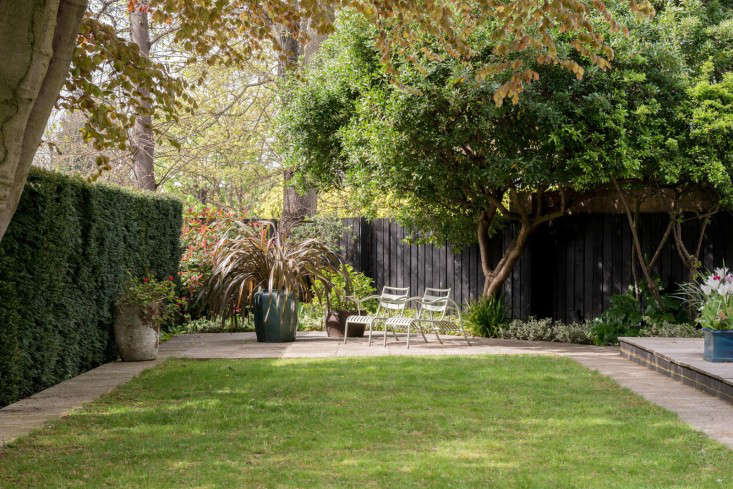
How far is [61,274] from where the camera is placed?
7.02m

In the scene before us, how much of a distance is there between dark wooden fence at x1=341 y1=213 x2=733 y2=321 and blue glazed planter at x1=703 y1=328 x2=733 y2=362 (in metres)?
3.92

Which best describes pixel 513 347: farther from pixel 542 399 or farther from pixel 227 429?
pixel 227 429

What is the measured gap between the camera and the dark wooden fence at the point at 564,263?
11.0 metres

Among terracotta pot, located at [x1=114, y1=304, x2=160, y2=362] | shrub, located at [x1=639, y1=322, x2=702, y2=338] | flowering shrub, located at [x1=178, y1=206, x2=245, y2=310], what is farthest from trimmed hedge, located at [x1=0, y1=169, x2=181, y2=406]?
shrub, located at [x1=639, y1=322, x2=702, y2=338]

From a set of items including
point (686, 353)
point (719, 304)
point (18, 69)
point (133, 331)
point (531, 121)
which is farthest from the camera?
point (531, 121)

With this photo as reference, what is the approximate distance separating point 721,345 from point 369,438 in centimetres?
383

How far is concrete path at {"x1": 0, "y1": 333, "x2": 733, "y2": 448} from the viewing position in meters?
5.55

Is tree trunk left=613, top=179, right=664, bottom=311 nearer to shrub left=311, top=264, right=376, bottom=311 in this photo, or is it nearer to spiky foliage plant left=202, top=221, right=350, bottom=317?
spiky foliage plant left=202, top=221, right=350, bottom=317

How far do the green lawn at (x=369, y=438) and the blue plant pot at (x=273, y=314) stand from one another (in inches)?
127

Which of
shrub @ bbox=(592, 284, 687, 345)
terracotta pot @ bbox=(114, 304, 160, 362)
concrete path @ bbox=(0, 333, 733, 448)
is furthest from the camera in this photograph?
shrub @ bbox=(592, 284, 687, 345)

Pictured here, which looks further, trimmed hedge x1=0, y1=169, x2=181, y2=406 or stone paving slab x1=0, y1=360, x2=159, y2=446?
trimmed hedge x1=0, y1=169, x2=181, y2=406

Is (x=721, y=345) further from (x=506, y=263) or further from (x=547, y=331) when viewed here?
(x=506, y=263)

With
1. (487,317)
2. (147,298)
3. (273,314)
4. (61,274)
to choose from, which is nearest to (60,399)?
(61,274)

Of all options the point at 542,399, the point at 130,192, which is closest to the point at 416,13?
the point at 542,399
